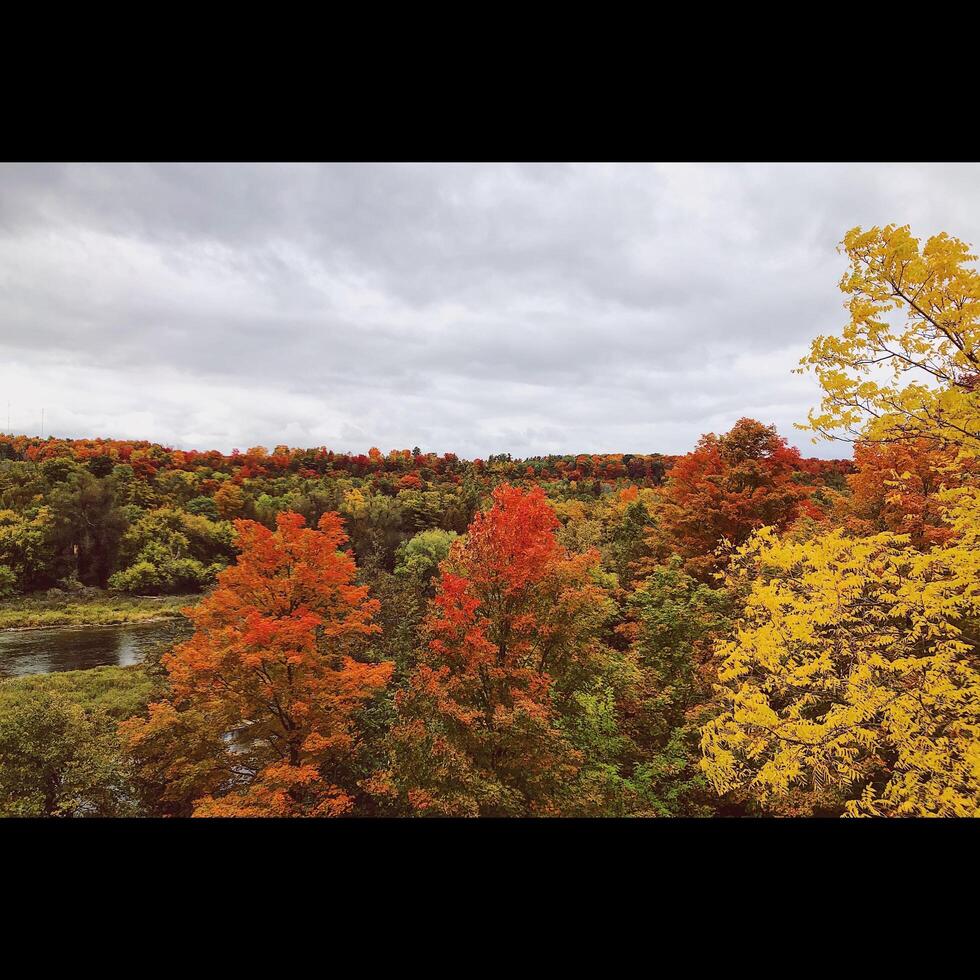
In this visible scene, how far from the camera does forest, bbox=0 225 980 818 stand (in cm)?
425

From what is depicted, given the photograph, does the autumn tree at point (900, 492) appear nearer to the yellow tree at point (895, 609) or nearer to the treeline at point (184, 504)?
the yellow tree at point (895, 609)

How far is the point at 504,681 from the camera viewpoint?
7207 millimetres

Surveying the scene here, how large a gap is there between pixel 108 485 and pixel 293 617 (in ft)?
58.2

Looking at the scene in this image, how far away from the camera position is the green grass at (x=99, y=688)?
10.1 meters

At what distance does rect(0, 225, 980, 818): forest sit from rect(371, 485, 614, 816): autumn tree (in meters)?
0.04

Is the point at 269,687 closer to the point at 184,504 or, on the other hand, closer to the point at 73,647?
the point at 73,647

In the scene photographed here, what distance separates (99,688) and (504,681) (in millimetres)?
10656

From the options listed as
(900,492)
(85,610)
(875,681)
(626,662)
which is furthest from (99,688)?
(900,492)

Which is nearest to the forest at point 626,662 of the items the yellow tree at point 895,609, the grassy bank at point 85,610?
the yellow tree at point 895,609

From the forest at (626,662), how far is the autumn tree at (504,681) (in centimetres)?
4

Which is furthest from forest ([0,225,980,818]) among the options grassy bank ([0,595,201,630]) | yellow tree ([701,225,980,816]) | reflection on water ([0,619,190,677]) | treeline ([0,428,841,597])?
grassy bank ([0,595,201,630])

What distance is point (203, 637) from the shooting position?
7758 mm
